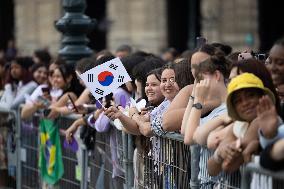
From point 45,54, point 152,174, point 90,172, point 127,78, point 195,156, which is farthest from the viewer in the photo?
point 45,54

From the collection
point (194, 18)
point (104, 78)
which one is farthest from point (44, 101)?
point (194, 18)

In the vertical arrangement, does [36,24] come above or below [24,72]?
below

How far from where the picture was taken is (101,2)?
47.5 metres

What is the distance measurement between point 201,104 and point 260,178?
1346 millimetres

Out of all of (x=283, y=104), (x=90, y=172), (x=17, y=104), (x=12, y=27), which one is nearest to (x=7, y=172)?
(x=17, y=104)

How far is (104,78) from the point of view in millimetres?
8812

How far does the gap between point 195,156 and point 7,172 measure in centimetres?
654

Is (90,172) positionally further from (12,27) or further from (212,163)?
(12,27)

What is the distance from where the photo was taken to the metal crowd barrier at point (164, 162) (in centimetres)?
757

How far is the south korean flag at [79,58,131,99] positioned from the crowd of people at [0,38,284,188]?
13 centimetres

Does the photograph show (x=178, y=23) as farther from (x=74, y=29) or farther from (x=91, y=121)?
(x=91, y=121)

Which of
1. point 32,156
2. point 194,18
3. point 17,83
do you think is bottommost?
point 194,18

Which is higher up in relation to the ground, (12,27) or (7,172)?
(7,172)

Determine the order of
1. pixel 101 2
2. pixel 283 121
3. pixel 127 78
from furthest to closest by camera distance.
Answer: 1. pixel 101 2
2. pixel 127 78
3. pixel 283 121
